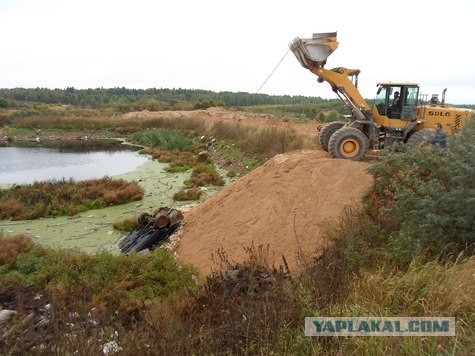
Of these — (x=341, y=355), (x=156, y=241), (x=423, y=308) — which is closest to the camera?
(x=341, y=355)

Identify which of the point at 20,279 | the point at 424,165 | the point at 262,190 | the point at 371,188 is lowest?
the point at 20,279

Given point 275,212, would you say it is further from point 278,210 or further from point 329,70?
point 329,70

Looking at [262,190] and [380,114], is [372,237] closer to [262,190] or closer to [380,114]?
[262,190]

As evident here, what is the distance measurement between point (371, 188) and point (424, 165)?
3.76 feet

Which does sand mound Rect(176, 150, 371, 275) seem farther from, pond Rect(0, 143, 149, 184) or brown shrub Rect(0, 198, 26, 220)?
pond Rect(0, 143, 149, 184)

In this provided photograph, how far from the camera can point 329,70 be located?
1070 centimetres

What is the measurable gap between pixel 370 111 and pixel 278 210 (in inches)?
163

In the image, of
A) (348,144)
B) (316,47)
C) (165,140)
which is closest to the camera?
(348,144)

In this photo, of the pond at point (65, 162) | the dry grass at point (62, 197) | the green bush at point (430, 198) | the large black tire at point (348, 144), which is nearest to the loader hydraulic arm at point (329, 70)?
the large black tire at point (348, 144)

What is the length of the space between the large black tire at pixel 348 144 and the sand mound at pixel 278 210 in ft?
1.19

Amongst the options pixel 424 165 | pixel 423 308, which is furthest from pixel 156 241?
pixel 423 308

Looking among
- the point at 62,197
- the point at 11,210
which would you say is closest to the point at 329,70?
Result: the point at 62,197

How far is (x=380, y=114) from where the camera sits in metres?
11.1

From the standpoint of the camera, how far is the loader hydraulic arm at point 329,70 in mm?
10391
